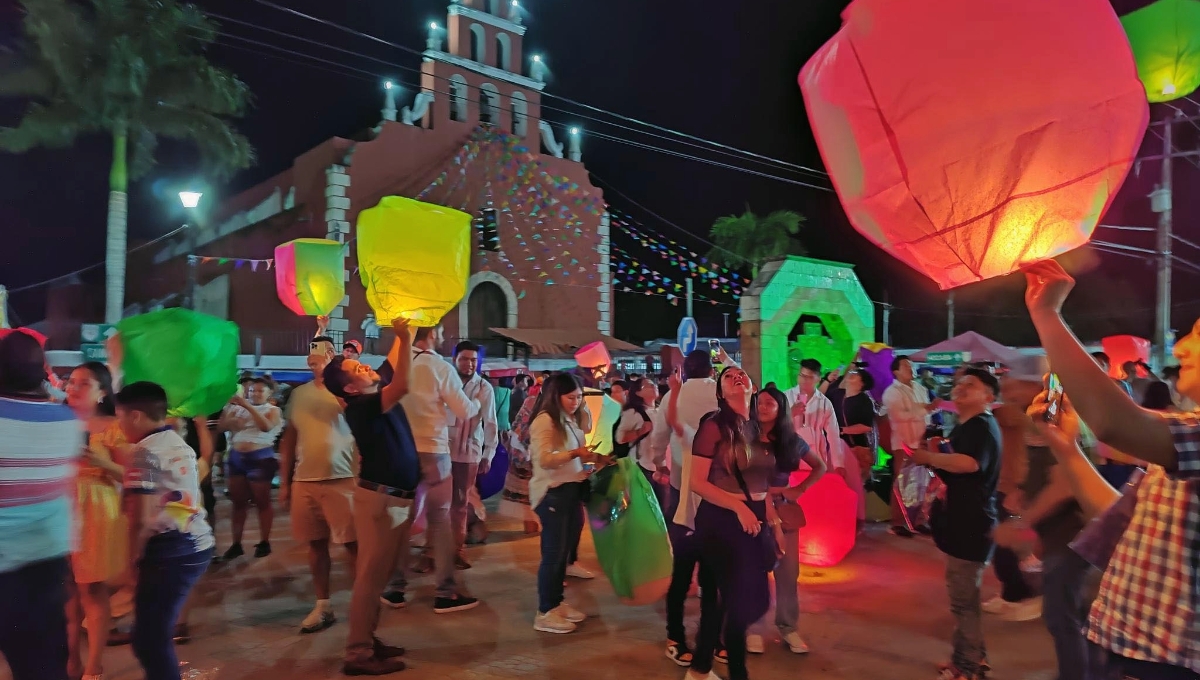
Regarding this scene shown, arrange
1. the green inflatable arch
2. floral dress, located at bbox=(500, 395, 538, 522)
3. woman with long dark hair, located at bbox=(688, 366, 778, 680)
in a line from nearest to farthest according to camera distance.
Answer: woman with long dark hair, located at bbox=(688, 366, 778, 680)
floral dress, located at bbox=(500, 395, 538, 522)
the green inflatable arch

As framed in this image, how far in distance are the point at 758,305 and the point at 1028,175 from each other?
9.14 metres

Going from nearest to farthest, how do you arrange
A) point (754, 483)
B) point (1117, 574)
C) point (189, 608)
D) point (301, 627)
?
point (1117, 574) → point (754, 483) → point (301, 627) → point (189, 608)

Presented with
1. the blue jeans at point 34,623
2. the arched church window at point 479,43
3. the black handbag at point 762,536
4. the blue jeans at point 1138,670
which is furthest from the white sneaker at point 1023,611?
the arched church window at point 479,43

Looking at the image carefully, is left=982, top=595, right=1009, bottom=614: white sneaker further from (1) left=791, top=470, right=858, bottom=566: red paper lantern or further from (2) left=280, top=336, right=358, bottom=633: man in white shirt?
(2) left=280, top=336, right=358, bottom=633: man in white shirt

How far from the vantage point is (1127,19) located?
3369mm

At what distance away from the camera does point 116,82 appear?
55.3 feet

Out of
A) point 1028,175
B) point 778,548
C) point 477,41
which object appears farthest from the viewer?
point 477,41

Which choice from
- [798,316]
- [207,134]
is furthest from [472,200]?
[798,316]

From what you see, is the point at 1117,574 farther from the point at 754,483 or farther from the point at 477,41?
the point at 477,41

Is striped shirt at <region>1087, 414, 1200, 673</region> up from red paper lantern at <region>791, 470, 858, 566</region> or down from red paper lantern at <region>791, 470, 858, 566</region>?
up

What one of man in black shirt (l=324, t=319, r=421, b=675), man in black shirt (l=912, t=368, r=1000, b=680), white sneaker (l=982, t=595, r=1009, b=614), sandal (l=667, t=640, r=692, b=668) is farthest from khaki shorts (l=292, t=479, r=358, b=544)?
white sneaker (l=982, t=595, r=1009, b=614)

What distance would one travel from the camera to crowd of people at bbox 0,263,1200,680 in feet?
5.87

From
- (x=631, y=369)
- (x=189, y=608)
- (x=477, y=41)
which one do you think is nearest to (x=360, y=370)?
(x=189, y=608)

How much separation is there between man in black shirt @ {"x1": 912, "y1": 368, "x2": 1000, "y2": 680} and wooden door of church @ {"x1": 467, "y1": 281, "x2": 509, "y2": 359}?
710 inches
